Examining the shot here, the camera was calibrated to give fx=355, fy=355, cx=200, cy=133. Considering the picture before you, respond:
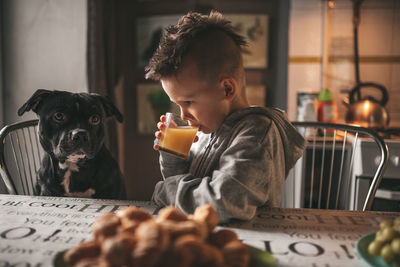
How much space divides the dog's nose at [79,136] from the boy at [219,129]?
0.22 m

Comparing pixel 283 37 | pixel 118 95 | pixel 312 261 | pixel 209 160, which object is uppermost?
pixel 283 37

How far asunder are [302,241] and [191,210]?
0.24 meters

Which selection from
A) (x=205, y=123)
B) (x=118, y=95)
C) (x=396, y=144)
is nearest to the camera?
(x=205, y=123)

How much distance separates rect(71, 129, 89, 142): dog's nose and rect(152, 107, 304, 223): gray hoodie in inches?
9.6

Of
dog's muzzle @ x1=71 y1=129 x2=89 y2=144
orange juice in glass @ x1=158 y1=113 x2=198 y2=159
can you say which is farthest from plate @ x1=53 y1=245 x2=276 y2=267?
dog's muzzle @ x1=71 y1=129 x2=89 y2=144

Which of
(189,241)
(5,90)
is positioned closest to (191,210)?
(189,241)

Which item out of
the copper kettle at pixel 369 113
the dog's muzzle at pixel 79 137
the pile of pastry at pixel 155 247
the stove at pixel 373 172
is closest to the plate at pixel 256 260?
the pile of pastry at pixel 155 247

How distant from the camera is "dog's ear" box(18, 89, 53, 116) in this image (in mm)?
1068

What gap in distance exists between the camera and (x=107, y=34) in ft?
8.46

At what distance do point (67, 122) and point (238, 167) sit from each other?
59 centimetres

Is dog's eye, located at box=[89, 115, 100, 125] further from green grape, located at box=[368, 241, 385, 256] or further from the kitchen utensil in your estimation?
the kitchen utensil

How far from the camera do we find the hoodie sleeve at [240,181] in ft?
2.43

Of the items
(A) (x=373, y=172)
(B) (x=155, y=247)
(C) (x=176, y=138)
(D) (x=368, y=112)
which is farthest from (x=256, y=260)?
(D) (x=368, y=112)

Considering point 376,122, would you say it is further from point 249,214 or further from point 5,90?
point 5,90
